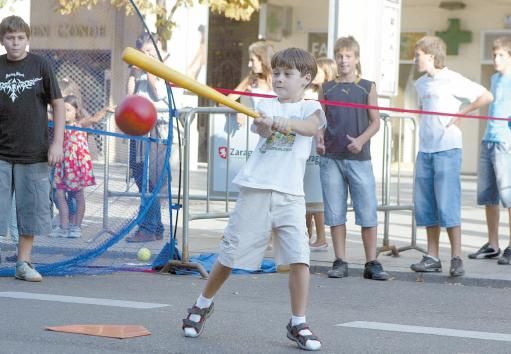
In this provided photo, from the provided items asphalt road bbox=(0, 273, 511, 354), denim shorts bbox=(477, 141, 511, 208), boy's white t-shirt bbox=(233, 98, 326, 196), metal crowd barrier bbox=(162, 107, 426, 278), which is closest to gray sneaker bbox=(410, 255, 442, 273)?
asphalt road bbox=(0, 273, 511, 354)

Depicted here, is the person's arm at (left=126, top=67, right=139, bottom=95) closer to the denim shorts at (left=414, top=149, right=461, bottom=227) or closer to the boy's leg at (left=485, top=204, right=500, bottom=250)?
the denim shorts at (left=414, top=149, right=461, bottom=227)

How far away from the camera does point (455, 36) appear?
26.1m

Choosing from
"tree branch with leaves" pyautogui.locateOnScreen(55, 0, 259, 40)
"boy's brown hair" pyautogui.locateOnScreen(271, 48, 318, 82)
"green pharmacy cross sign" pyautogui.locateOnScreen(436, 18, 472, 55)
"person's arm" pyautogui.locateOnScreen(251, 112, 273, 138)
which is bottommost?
"person's arm" pyautogui.locateOnScreen(251, 112, 273, 138)

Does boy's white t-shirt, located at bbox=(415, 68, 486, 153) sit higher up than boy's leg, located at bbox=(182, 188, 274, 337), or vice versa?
boy's white t-shirt, located at bbox=(415, 68, 486, 153)

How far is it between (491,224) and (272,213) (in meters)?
4.43

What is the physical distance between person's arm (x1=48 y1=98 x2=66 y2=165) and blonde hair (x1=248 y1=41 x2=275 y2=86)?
8.58ft

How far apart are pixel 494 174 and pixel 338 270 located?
1.88m

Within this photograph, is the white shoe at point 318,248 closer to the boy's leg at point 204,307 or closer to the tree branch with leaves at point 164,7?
the tree branch with leaves at point 164,7

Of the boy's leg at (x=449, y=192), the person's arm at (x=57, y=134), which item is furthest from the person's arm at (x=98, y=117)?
the boy's leg at (x=449, y=192)

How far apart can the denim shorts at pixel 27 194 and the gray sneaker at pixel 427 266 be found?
277 centimetres

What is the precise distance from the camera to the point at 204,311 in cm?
619

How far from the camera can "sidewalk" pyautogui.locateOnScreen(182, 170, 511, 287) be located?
906cm

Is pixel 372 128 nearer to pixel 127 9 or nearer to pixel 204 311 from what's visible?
pixel 127 9

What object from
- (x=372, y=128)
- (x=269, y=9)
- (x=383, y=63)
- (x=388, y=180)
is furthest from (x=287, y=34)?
(x=372, y=128)
